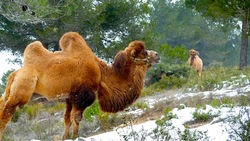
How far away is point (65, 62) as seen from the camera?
8.98 metres

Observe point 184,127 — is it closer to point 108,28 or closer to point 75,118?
point 75,118

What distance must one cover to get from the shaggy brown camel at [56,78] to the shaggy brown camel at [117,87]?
8.3 inches

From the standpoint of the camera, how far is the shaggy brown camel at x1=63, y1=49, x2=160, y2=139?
9359 mm

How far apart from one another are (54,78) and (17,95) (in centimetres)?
75

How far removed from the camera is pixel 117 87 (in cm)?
952

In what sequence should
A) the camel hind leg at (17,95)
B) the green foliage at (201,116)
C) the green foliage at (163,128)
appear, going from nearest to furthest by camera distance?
the green foliage at (163,128) < the camel hind leg at (17,95) < the green foliage at (201,116)

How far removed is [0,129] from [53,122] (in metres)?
4.22

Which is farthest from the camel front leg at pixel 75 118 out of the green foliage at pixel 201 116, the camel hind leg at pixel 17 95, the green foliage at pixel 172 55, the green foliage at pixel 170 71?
the green foliage at pixel 172 55

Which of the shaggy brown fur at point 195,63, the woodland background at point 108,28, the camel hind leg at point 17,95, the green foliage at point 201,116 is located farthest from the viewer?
the shaggy brown fur at point 195,63

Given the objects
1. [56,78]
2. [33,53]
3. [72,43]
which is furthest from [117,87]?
[33,53]

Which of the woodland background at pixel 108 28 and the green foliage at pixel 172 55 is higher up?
the woodland background at pixel 108 28

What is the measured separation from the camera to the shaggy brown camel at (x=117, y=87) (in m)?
9.36

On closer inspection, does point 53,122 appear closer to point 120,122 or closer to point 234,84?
point 120,122

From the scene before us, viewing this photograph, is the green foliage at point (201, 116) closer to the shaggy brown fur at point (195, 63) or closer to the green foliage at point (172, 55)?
the shaggy brown fur at point (195, 63)
